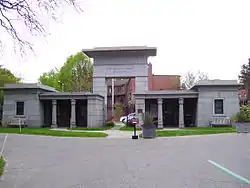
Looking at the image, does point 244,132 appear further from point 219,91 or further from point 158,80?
point 158,80

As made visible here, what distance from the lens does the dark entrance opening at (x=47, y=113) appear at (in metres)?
34.6

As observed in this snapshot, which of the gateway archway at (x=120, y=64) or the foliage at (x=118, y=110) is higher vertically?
the gateway archway at (x=120, y=64)

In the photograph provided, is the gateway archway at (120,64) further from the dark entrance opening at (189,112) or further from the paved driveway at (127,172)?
the paved driveway at (127,172)

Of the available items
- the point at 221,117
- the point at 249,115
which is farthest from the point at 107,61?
the point at 249,115

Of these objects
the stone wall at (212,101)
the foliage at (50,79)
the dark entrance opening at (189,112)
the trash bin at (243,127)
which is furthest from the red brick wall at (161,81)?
→ the trash bin at (243,127)

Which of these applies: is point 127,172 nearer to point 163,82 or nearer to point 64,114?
point 64,114

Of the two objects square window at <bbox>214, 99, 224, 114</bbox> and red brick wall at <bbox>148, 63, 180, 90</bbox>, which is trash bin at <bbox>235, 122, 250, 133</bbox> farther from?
red brick wall at <bbox>148, 63, 180, 90</bbox>

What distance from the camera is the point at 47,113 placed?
35500 millimetres

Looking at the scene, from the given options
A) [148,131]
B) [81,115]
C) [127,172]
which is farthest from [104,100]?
[127,172]

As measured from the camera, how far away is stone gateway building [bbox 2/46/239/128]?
3133cm

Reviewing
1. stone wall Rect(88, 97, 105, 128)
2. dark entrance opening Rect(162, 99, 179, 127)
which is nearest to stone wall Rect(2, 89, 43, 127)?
stone wall Rect(88, 97, 105, 128)

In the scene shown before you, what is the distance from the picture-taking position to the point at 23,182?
6852mm

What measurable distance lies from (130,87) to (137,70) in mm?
31619

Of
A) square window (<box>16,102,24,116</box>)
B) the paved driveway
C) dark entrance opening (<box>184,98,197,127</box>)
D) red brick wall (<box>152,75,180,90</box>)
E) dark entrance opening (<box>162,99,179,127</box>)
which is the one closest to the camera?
the paved driveway
